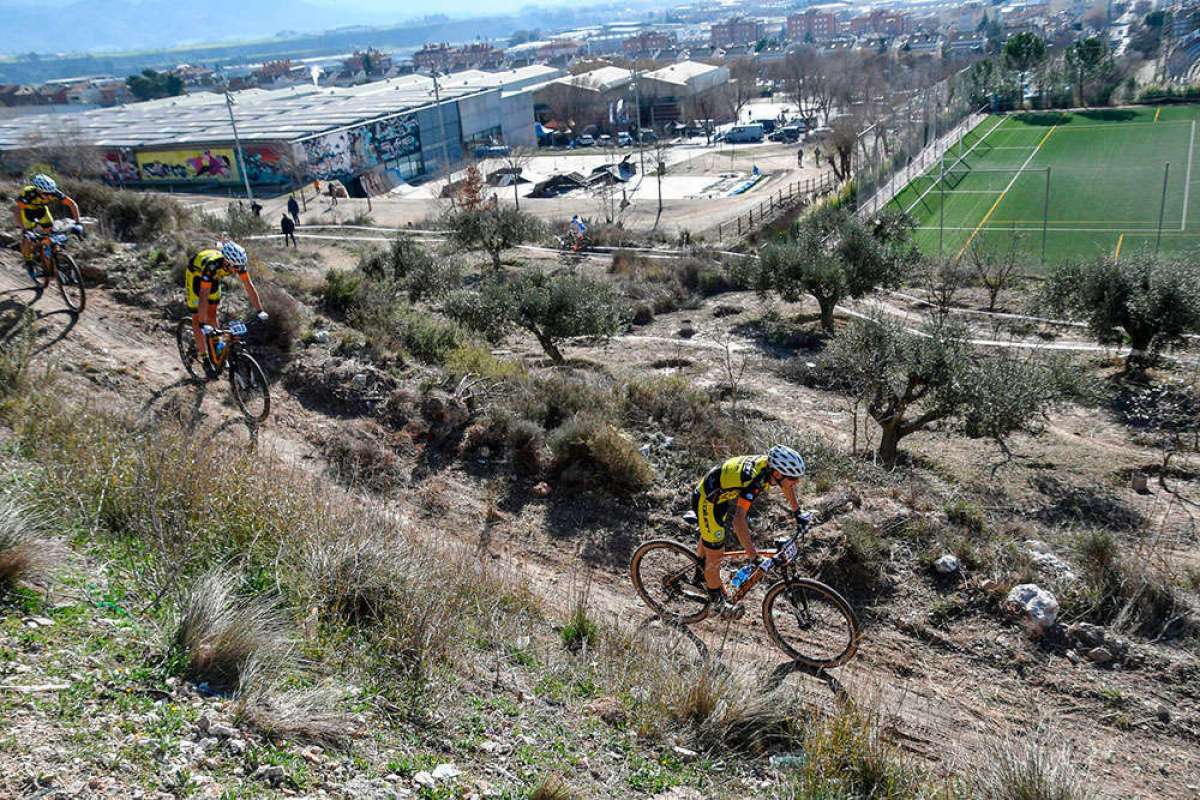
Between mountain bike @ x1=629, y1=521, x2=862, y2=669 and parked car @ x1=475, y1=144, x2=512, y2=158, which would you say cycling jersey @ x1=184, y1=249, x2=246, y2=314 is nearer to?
mountain bike @ x1=629, y1=521, x2=862, y2=669

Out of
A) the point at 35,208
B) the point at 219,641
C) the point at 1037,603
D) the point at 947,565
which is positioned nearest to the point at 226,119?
the point at 35,208

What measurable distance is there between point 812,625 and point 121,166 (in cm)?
7089

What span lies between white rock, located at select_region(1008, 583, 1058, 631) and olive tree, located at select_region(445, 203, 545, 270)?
21311mm

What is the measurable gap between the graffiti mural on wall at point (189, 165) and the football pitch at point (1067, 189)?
4561 cm

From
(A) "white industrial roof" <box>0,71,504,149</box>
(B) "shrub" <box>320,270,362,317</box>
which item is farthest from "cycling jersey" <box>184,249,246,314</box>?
(A) "white industrial roof" <box>0,71,504,149</box>

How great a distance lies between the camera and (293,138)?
61.9 meters

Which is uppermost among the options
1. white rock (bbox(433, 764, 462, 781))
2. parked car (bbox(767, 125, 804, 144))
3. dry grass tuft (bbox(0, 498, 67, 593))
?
dry grass tuft (bbox(0, 498, 67, 593))

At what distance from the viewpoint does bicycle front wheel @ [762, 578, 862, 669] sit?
7.83 metres

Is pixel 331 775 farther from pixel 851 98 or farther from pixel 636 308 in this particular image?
pixel 851 98

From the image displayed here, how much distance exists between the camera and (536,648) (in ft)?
23.2

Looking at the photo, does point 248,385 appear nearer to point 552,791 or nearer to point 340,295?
point 340,295

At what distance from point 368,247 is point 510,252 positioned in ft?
18.3

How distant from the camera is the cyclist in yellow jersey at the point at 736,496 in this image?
7.49 m

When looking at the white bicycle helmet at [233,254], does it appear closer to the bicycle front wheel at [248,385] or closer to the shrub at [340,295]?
the bicycle front wheel at [248,385]
